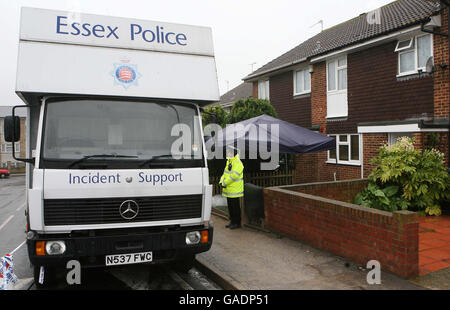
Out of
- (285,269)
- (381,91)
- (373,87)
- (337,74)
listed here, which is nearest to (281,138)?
(285,269)

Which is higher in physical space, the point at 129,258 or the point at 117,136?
the point at 117,136

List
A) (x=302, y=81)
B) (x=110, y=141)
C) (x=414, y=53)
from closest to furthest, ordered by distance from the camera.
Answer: (x=110, y=141), (x=414, y=53), (x=302, y=81)

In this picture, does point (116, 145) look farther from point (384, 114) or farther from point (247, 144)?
point (384, 114)

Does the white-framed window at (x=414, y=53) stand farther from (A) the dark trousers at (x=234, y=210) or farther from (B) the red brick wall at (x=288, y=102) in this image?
(A) the dark trousers at (x=234, y=210)

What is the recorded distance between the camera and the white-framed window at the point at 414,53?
1020 cm

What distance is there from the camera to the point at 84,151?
13.5ft

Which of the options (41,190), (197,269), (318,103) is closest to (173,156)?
(41,190)

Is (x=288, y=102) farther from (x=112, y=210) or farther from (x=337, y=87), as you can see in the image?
(x=112, y=210)

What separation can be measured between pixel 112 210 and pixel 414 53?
10.1 meters

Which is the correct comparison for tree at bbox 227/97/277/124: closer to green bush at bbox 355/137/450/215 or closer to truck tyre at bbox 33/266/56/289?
green bush at bbox 355/137/450/215

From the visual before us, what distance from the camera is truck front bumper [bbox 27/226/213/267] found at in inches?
156

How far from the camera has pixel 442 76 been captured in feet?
31.7

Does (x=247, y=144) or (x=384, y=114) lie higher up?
(x=384, y=114)

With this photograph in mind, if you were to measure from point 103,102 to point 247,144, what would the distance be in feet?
16.9
